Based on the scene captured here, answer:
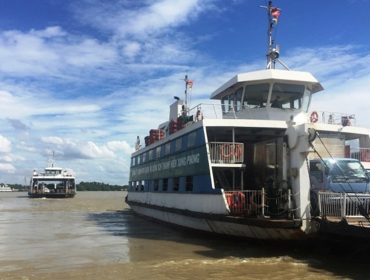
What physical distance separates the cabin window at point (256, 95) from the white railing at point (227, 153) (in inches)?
90.9

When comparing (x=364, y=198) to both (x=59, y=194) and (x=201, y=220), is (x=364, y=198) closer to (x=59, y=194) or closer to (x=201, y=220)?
(x=201, y=220)

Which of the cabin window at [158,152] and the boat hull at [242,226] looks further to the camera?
the cabin window at [158,152]

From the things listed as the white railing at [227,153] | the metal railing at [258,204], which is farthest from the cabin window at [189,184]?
the metal railing at [258,204]

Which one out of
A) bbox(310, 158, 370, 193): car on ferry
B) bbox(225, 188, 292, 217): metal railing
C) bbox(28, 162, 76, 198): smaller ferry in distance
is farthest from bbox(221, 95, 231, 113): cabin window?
bbox(28, 162, 76, 198): smaller ferry in distance

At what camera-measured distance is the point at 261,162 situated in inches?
690

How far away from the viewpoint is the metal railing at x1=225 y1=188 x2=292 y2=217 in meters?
14.1

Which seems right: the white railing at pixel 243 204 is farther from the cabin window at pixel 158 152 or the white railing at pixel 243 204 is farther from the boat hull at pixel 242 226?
the cabin window at pixel 158 152

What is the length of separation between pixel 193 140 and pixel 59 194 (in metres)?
46.1

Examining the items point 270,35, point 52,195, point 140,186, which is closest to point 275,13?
point 270,35

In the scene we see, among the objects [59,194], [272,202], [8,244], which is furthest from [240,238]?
[59,194]

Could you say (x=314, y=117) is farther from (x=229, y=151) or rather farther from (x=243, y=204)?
(x=243, y=204)

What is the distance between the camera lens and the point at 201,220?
16266 millimetres

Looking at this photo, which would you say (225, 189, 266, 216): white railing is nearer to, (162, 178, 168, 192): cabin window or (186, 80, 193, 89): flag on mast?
(162, 178, 168, 192): cabin window

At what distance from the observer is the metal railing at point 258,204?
46.1 feet
